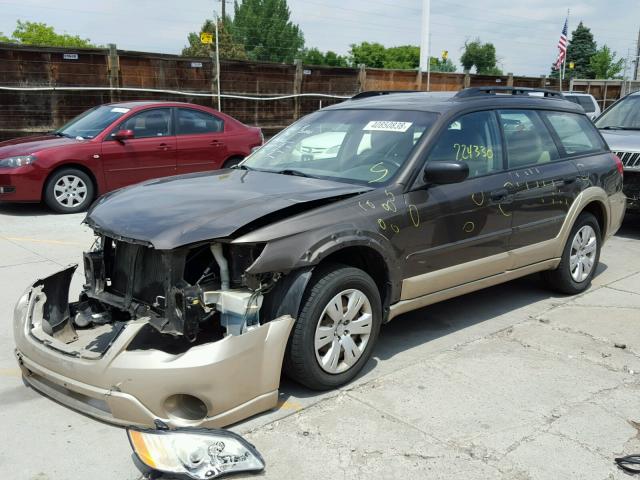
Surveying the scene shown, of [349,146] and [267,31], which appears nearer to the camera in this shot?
[349,146]

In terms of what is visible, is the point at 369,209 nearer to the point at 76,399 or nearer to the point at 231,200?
the point at 231,200

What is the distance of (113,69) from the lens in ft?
50.8

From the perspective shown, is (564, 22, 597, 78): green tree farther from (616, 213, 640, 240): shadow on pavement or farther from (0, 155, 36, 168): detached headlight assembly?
(0, 155, 36, 168): detached headlight assembly

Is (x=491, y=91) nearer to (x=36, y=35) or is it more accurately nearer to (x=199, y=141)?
(x=199, y=141)

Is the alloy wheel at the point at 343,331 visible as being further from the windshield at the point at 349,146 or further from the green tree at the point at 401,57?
the green tree at the point at 401,57

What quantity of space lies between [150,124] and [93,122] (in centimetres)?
84

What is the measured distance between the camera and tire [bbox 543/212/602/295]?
5.67m

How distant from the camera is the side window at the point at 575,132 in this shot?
560 centimetres

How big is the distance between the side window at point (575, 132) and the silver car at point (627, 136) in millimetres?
2336

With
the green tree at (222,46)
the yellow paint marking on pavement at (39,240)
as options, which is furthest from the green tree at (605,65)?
the yellow paint marking on pavement at (39,240)

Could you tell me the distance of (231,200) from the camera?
371 centimetres

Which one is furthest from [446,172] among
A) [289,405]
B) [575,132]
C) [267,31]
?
[267,31]

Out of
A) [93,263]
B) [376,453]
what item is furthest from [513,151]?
[93,263]

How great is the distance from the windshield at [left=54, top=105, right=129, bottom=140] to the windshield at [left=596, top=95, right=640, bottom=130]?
24.1 ft
